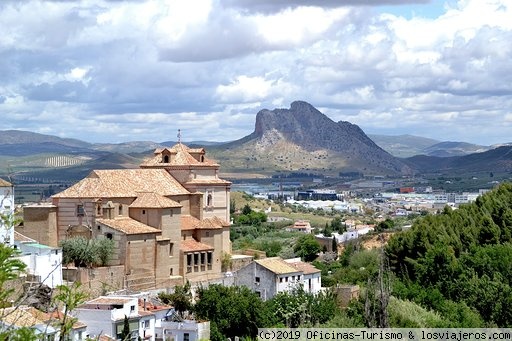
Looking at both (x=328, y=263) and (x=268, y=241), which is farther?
(x=268, y=241)

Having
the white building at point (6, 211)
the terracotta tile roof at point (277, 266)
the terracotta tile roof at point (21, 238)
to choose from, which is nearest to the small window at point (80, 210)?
the terracotta tile roof at point (21, 238)

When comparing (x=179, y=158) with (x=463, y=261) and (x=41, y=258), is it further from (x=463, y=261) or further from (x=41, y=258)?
(x=463, y=261)

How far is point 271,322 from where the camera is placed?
4675cm

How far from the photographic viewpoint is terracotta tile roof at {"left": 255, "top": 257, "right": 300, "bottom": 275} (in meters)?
54.7

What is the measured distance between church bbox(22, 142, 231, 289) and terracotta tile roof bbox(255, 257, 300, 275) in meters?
3.63

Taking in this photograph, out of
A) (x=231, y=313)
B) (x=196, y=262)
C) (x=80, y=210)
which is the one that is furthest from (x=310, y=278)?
(x=80, y=210)

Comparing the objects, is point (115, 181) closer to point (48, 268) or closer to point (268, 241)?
point (48, 268)

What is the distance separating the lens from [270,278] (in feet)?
179

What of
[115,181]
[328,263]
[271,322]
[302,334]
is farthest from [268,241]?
[302,334]

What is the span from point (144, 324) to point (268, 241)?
43.5 m

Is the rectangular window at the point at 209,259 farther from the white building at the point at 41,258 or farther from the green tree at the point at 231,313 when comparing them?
the white building at the point at 41,258

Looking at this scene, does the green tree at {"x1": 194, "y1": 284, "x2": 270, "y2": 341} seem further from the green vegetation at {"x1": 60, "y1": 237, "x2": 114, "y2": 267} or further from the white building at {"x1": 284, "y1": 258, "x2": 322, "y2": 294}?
the white building at {"x1": 284, "y1": 258, "x2": 322, "y2": 294}

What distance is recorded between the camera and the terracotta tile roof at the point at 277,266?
54.7m

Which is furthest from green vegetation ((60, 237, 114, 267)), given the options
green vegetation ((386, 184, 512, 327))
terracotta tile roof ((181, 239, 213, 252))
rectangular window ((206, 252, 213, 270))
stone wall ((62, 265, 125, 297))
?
green vegetation ((386, 184, 512, 327))
